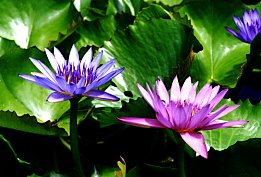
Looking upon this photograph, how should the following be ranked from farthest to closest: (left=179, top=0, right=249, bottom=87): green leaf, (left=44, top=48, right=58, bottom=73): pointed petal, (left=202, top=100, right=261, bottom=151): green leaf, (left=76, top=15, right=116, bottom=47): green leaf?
1. (left=76, top=15, right=116, bottom=47): green leaf
2. (left=179, top=0, right=249, bottom=87): green leaf
3. (left=202, top=100, right=261, bottom=151): green leaf
4. (left=44, top=48, right=58, bottom=73): pointed petal

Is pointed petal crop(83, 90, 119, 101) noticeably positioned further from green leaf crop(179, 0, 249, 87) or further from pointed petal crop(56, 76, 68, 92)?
green leaf crop(179, 0, 249, 87)

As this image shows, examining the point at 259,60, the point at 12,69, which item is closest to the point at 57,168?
the point at 12,69

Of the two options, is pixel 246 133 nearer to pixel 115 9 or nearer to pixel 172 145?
pixel 172 145

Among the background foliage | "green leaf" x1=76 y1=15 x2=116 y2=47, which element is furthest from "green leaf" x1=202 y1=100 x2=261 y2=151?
"green leaf" x1=76 y1=15 x2=116 y2=47

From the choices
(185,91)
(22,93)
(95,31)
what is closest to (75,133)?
(185,91)

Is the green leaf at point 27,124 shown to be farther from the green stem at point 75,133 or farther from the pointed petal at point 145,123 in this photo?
the pointed petal at point 145,123

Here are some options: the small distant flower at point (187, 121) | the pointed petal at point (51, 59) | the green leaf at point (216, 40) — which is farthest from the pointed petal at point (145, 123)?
the green leaf at point (216, 40)
